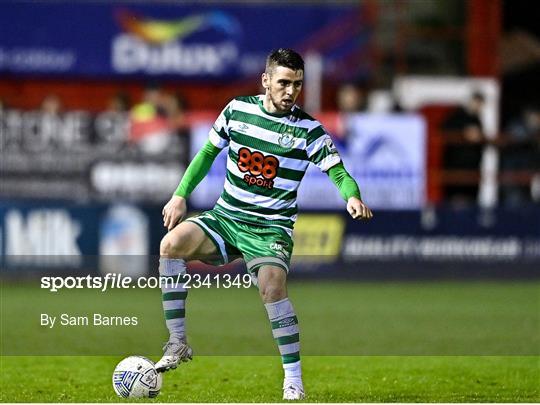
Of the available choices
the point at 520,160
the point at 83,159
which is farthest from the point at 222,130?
the point at 520,160

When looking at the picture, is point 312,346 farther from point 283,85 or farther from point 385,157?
point 385,157

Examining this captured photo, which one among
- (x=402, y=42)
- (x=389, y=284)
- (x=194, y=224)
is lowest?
(x=389, y=284)

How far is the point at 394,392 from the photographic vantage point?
9078mm

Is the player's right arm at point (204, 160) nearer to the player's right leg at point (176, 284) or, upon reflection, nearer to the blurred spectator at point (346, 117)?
the player's right leg at point (176, 284)

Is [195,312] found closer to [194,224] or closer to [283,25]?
[194,224]

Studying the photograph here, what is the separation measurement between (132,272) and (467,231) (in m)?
4.45

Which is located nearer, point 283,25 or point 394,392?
point 394,392

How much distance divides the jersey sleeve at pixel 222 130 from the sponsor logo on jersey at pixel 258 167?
17 centimetres

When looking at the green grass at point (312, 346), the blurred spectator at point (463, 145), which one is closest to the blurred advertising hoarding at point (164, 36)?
the blurred spectator at point (463, 145)

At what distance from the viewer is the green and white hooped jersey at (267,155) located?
8.73 meters

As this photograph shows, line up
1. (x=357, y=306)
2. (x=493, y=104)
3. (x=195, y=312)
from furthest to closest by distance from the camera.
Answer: (x=493, y=104), (x=357, y=306), (x=195, y=312)

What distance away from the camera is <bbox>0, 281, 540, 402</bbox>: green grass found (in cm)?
914

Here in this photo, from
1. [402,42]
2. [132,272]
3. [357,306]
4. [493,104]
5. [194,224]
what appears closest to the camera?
[194,224]

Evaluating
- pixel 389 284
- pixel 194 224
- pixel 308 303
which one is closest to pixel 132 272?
pixel 308 303
